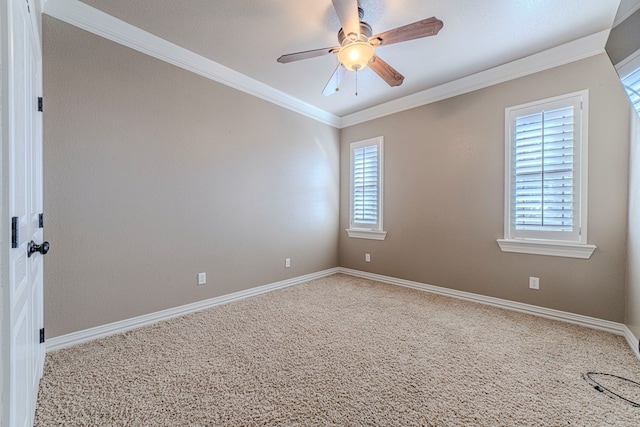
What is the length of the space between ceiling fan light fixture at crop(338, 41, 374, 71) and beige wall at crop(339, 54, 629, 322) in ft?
6.38

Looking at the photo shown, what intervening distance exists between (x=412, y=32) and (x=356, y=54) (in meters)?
0.41

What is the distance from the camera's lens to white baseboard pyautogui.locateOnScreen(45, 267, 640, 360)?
85.9 inches

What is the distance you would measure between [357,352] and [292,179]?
2.55m

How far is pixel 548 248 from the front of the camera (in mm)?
2781

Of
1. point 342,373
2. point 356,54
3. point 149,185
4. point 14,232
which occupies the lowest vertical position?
point 342,373

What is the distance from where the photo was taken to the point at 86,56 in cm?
224

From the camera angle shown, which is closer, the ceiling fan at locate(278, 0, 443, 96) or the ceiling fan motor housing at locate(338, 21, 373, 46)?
the ceiling fan at locate(278, 0, 443, 96)

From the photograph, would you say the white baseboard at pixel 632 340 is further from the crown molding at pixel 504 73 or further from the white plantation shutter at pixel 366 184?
the white plantation shutter at pixel 366 184

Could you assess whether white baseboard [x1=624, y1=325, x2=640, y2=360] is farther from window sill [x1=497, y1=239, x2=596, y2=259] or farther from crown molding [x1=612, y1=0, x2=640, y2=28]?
crown molding [x1=612, y1=0, x2=640, y2=28]

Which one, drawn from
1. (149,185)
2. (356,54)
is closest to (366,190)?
(356,54)

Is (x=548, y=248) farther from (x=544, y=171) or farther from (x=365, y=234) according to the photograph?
(x=365, y=234)

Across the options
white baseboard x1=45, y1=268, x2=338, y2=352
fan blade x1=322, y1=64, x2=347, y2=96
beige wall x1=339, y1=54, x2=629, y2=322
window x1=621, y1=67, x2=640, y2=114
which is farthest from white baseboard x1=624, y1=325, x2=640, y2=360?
white baseboard x1=45, y1=268, x2=338, y2=352

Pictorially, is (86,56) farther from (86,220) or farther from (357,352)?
(357,352)

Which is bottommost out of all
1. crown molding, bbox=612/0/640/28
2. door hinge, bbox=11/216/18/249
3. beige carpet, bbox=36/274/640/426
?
beige carpet, bbox=36/274/640/426
